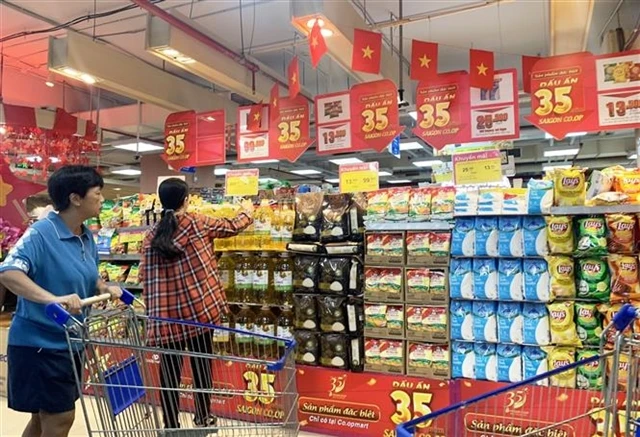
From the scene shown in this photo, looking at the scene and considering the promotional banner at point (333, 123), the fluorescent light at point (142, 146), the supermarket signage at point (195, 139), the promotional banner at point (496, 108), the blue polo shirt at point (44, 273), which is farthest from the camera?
the fluorescent light at point (142, 146)

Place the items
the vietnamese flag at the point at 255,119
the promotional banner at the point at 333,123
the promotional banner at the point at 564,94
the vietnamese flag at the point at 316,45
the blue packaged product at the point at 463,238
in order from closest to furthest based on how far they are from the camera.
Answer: the blue packaged product at the point at 463,238 → the vietnamese flag at the point at 316,45 → the promotional banner at the point at 564,94 → the promotional banner at the point at 333,123 → the vietnamese flag at the point at 255,119

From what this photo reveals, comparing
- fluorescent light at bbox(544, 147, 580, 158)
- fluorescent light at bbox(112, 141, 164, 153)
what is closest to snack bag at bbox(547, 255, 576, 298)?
fluorescent light at bbox(112, 141, 164, 153)

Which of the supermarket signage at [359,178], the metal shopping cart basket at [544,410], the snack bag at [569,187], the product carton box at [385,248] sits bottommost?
the metal shopping cart basket at [544,410]

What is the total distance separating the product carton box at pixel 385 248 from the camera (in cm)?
401

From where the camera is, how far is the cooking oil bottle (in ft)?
14.4

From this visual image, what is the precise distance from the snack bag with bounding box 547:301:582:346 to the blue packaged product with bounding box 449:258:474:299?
56 cm

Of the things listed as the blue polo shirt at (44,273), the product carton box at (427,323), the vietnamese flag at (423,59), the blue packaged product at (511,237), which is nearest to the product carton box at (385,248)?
the product carton box at (427,323)

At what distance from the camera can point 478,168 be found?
4.23 metres

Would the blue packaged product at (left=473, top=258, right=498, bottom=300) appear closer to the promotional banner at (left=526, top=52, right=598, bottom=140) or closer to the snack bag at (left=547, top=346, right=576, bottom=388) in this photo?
the snack bag at (left=547, top=346, right=576, bottom=388)

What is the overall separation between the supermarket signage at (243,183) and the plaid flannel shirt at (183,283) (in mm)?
1576

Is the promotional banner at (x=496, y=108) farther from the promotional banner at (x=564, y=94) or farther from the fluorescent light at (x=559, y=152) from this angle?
the fluorescent light at (x=559, y=152)

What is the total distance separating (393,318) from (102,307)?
2667mm

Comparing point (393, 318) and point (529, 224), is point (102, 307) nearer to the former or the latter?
point (393, 318)

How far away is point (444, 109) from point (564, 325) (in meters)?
2.24
